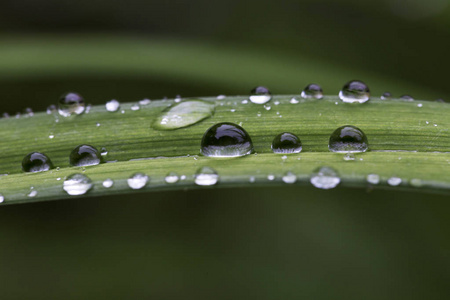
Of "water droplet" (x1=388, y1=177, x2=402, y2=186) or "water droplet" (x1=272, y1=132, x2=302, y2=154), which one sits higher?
"water droplet" (x1=272, y1=132, x2=302, y2=154)

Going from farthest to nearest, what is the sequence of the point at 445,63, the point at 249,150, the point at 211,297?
the point at 445,63 → the point at 211,297 → the point at 249,150

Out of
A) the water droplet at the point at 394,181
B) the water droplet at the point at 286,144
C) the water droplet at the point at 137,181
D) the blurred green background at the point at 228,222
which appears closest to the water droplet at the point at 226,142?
the water droplet at the point at 286,144

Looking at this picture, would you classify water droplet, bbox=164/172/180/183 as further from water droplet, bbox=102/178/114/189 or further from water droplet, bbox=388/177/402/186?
water droplet, bbox=388/177/402/186

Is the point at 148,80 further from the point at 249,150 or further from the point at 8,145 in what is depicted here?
the point at 249,150

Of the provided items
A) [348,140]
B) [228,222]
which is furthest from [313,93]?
[228,222]

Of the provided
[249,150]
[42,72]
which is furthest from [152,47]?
[249,150]

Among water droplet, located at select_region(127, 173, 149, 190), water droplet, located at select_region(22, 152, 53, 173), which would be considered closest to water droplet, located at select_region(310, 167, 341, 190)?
water droplet, located at select_region(127, 173, 149, 190)
